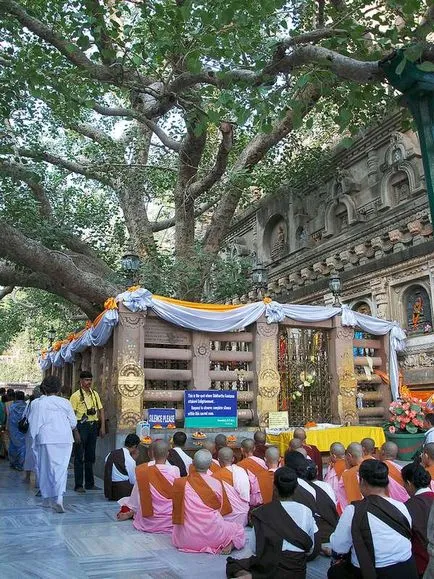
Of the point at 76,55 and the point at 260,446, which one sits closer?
the point at 260,446

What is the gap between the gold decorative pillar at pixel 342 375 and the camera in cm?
1141

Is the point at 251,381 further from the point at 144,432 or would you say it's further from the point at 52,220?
the point at 52,220

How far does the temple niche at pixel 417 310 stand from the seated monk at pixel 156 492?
329 inches

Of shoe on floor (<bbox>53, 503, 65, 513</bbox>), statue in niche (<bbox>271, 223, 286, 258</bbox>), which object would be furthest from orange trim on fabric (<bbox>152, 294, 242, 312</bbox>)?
statue in niche (<bbox>271, 223, 286, 258</bbox>)

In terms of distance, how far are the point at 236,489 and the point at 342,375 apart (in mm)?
6312

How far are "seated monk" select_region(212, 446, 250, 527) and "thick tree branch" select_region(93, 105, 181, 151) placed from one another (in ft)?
23.5

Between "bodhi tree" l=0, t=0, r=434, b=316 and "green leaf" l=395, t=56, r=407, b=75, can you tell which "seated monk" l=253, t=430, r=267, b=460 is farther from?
"green leaf" l=395, t=56, r=407, b=75

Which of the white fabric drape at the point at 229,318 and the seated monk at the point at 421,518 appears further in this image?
the white fabric drape at the point at 229,318

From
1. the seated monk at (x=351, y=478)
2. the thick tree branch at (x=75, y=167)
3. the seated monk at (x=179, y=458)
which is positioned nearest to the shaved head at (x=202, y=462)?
the seated monk at (x=351, y=478)

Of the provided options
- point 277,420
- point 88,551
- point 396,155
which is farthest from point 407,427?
point 88,551

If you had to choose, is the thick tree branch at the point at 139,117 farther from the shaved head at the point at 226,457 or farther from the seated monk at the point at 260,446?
the shaved head at the point at 226,457

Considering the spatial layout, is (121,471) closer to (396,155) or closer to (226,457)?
(226,457)

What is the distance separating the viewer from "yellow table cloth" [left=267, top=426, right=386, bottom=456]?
9266 mm

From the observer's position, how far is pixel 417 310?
13039 millimetres
